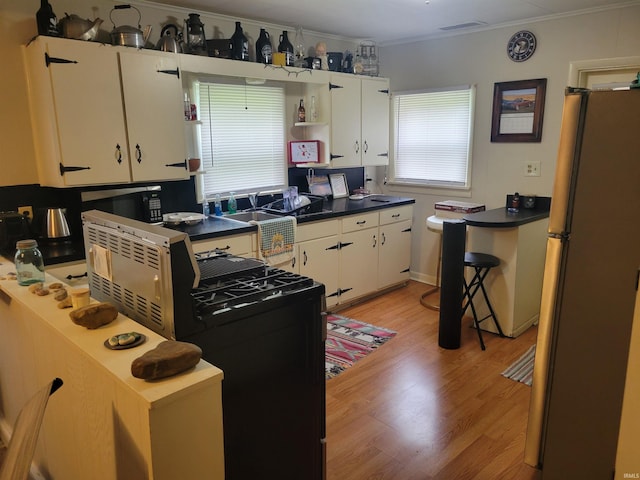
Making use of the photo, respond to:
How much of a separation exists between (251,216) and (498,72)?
8.34ft

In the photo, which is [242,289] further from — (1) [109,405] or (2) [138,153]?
(2) [138,153]

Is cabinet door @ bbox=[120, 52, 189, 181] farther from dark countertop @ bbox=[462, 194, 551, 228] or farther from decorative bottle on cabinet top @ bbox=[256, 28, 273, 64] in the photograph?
dark countertop @ bbox=[462, 194, 551, 228]

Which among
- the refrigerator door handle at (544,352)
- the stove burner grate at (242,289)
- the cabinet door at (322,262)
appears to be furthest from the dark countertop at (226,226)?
the refrigerator door handle at (544,352)

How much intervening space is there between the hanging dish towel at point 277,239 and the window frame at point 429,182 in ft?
5.91

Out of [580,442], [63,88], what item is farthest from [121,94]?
[580,442]

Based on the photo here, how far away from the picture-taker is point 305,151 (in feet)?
14.1

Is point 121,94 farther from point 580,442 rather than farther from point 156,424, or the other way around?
point 580,442

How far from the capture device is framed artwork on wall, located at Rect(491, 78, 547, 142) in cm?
396

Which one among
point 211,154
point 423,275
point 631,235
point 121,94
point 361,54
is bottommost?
point 423,275

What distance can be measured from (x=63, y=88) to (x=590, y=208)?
279 cm

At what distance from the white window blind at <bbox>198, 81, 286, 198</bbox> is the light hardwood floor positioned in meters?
1.80

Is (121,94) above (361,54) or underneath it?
underneath

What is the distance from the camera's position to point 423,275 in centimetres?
501

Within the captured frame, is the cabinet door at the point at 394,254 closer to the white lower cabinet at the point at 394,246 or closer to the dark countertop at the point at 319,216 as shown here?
the white lower cabinet at the point at 394,246
